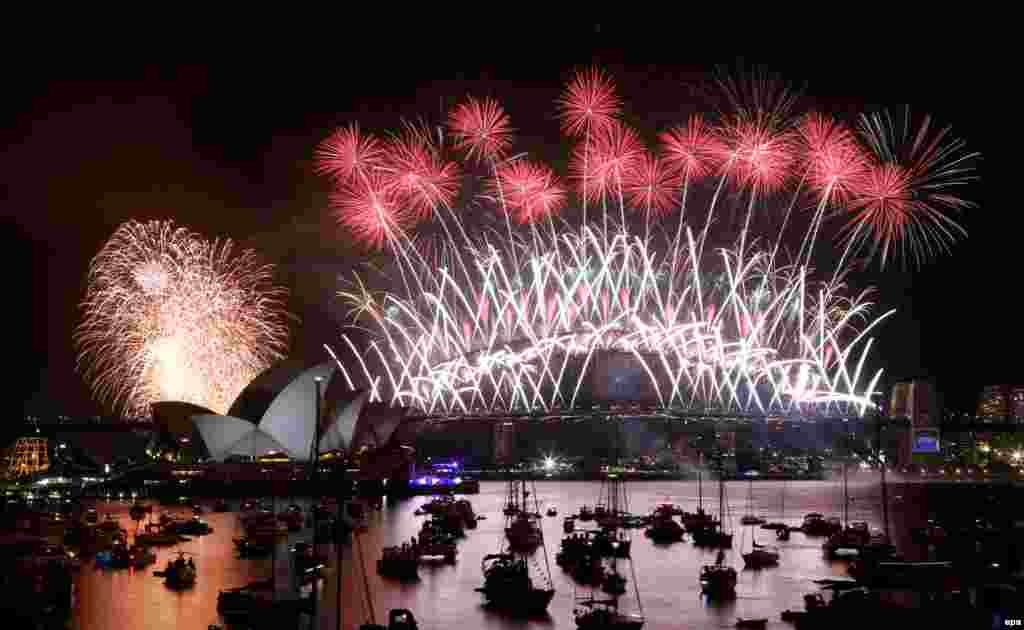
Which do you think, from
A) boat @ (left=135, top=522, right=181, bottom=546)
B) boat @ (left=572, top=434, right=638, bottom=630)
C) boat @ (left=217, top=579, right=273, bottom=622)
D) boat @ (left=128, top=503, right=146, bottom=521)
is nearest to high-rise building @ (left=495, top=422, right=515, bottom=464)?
boat @ (left=128, top=503, right=146, bottom=521)

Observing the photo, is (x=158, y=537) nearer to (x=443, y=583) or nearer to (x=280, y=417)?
(x=443, y=583)

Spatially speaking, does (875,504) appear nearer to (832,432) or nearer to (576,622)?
(832,432)

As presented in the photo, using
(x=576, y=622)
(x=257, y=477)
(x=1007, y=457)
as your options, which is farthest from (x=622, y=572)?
(x=1007, y=457)

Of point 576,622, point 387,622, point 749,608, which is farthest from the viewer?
point 749,608

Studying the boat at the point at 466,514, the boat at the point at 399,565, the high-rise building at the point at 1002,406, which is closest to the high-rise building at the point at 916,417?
the high-rise building at the point at 1002,406

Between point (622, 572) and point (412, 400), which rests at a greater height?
point (412, 400)

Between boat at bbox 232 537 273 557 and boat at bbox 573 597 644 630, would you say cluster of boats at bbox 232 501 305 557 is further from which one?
boat at bbox 573 597 644 630

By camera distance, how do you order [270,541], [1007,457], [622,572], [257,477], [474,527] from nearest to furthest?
[622,572], [270,541], [474,527], [257,477], [1007,457]
